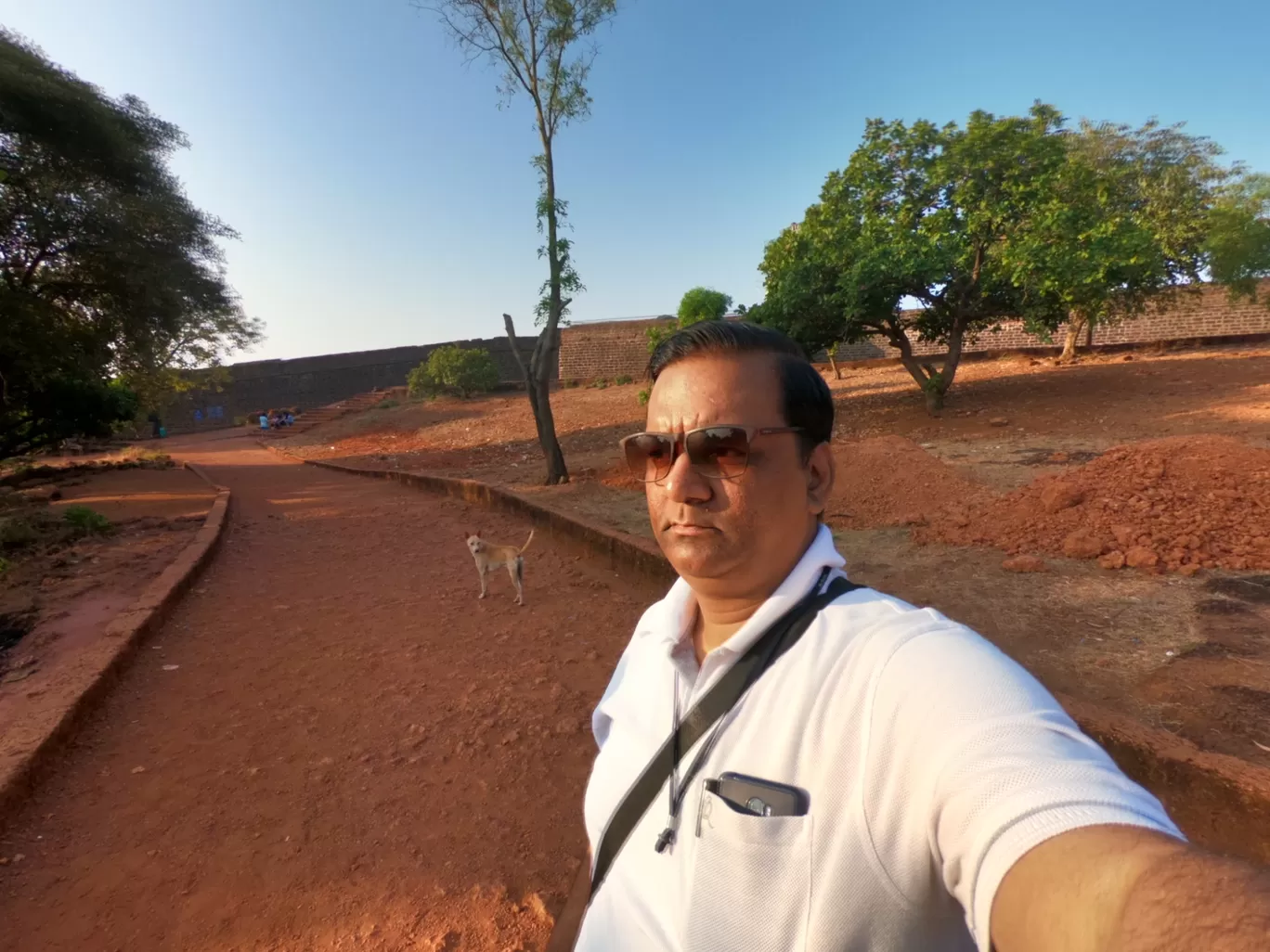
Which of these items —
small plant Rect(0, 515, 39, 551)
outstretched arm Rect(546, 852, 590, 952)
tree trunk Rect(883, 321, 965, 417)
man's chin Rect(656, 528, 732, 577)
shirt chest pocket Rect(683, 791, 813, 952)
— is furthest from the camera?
tree trunk Rect(883, 321, 965, 417)

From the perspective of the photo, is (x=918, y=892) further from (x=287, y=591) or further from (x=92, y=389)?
(x=92, y=389)

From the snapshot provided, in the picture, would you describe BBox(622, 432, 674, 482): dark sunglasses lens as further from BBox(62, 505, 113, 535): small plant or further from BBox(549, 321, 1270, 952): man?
BBox(62, 505, 113, 535): small plant

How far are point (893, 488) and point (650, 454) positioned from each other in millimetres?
6415

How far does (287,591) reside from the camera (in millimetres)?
6055

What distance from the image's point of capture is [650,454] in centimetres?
143

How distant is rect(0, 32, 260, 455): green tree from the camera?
1012 cm

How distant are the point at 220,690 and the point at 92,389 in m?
14.6

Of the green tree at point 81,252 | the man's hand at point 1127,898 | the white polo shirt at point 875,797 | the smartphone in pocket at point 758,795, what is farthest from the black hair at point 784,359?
the green tree at point 81,252

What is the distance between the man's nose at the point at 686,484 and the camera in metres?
1.28

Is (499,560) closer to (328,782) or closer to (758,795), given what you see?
(328,782)

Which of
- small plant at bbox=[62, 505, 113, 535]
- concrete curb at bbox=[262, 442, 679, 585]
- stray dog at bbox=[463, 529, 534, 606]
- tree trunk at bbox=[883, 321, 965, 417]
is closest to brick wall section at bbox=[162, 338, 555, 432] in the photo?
concrete curb at bbox=[262, 442, 679, 585]

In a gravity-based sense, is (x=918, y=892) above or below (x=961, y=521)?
above

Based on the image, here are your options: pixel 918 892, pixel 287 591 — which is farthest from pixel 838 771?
pixel 287 591

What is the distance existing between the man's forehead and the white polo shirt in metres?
0.38
